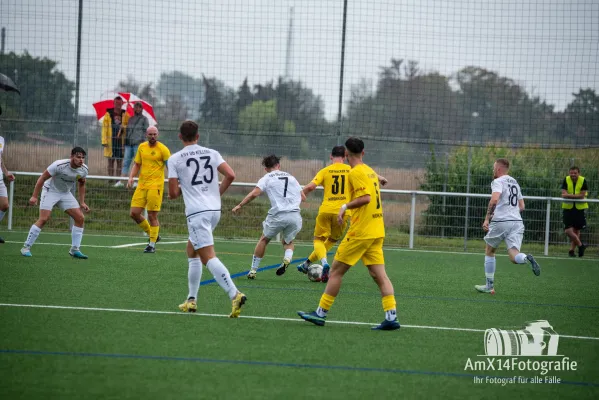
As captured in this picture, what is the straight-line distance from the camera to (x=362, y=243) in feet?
25.4

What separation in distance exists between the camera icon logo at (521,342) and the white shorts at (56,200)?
7.94 m

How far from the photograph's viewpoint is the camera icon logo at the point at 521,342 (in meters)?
6.87

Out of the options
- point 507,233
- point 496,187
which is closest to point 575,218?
point 507,233

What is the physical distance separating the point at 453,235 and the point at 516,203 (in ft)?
28.3

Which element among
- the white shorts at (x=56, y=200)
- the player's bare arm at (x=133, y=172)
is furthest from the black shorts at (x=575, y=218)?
the white shorts at (x=56, y=200)

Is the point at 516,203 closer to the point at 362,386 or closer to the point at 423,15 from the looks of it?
the point at 362,386

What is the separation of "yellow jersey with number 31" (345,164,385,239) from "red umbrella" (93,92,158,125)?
43.1ft

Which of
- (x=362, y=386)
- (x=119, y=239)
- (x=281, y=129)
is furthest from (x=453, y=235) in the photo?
(x=362, y=386)

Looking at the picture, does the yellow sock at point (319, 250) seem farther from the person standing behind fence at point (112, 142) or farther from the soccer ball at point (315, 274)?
the person standing behind fence at point (112, 142)

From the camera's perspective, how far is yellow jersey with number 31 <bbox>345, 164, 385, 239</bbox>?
25.2 feet

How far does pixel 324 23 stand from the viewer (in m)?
19.4

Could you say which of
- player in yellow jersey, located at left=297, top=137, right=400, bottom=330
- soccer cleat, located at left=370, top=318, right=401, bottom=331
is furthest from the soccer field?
player in yellow jersey, located at left=297, top=137, right=400, bottom=330

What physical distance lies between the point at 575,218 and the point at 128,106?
1130 cm

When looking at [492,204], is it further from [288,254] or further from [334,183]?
[288,254]
